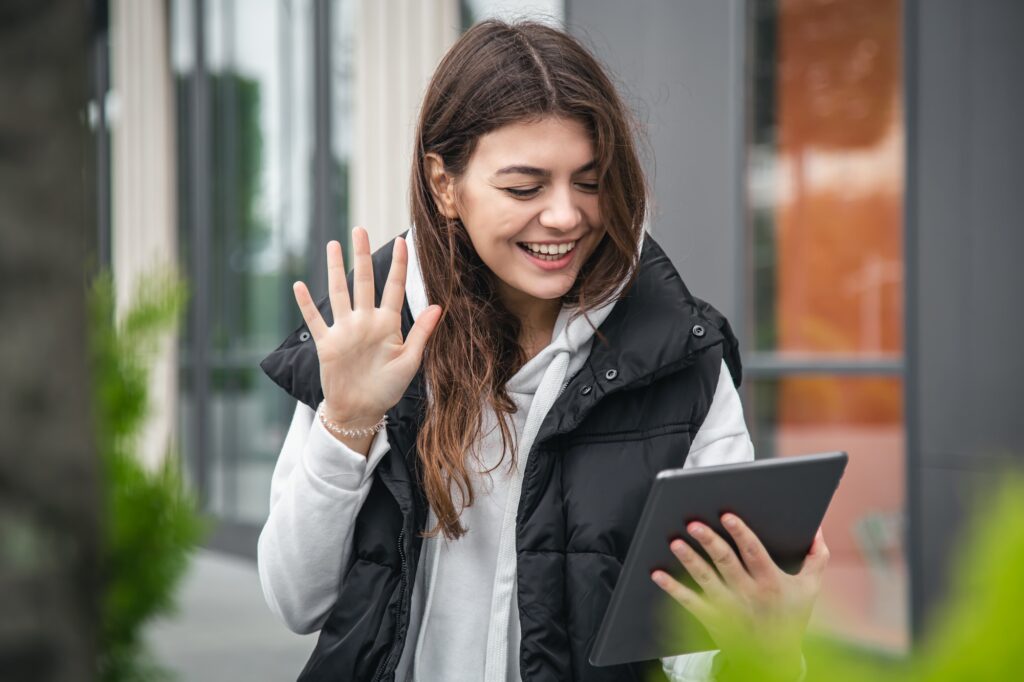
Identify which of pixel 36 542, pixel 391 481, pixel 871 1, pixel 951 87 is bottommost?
pixel 391 481

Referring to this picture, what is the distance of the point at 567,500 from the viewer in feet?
5.74

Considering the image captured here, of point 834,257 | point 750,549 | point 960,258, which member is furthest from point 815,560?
point 834,257

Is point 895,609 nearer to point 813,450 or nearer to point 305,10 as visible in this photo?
point 813,450

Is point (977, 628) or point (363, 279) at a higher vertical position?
point (363, 279)

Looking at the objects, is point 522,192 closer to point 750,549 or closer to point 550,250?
point 550,250

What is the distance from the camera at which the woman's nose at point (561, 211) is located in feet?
5.77

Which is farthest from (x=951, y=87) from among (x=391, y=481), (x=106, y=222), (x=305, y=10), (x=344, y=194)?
(x=106, y=222)

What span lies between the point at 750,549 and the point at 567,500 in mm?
348

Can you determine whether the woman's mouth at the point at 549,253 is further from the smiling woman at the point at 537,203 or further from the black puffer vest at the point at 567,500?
the black puffer vest at the point at 567,500

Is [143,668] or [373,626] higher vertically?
[143,668]

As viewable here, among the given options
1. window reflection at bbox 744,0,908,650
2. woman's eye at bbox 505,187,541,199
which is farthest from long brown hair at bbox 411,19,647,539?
window reflection at bbox 744,0,908,650

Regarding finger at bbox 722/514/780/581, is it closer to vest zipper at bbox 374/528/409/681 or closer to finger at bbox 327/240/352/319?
vest zipper at bbox 374/528/409/681

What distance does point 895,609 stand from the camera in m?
4.09

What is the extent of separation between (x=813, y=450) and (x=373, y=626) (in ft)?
11.4
